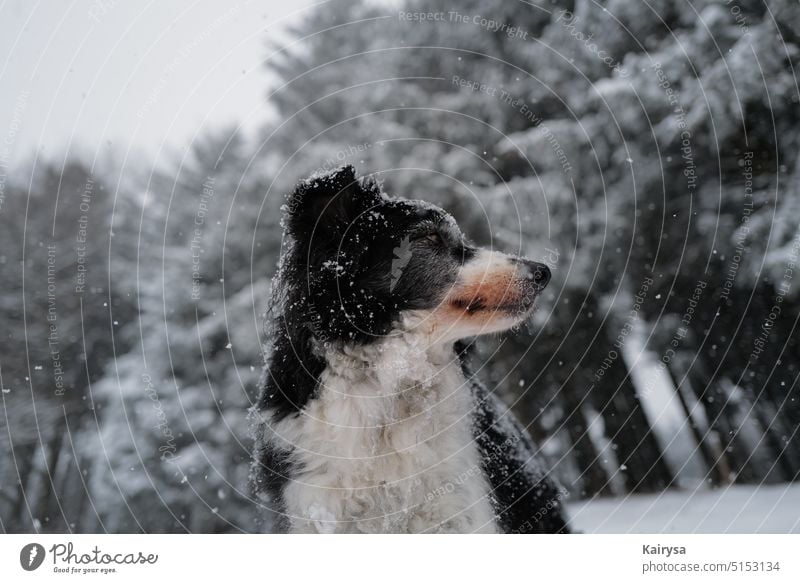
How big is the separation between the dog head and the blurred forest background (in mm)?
2396

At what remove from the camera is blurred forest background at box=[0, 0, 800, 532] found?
6207mm

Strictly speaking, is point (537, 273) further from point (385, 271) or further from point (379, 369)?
point (379, 369)

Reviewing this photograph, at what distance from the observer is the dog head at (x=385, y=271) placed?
2.75 meters

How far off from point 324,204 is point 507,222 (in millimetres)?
5112

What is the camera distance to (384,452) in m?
2.71

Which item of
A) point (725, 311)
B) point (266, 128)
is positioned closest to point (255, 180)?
point (266, 128)

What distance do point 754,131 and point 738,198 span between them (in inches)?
38.2

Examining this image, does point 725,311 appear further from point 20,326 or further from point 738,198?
point 20,326

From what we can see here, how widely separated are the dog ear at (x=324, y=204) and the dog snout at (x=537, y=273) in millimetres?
889

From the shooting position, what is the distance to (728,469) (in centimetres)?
944
